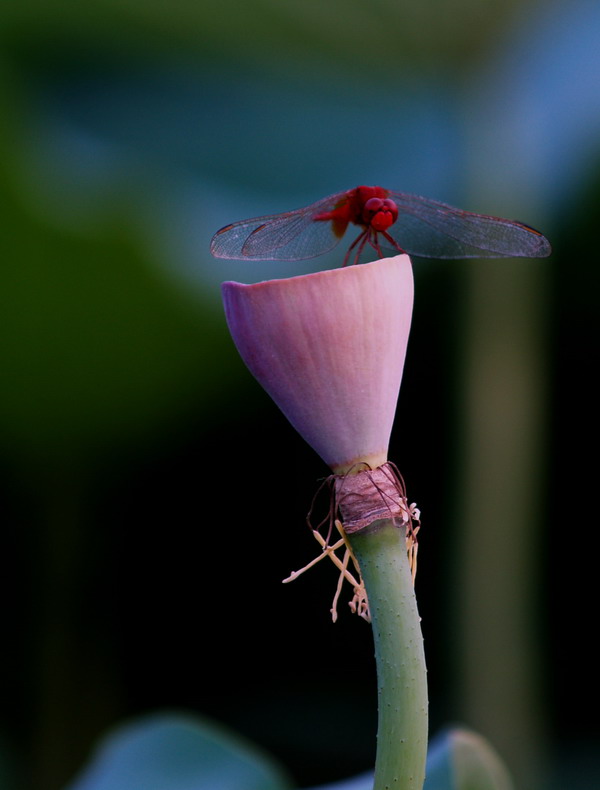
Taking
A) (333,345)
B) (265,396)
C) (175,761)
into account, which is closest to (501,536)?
(265,396)

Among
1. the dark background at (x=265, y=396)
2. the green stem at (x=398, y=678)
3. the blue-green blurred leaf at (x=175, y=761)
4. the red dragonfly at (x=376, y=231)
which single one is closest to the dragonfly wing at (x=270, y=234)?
the red dragonfly at (x=376, y=231)

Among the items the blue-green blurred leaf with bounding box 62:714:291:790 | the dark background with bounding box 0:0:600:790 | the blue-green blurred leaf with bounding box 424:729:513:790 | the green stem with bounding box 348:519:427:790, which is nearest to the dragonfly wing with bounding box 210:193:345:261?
the green stem with bounding box 348:519:427:790

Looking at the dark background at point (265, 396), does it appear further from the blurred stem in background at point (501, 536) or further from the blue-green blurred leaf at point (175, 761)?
the blue-green blurred leaf at point (175, 761)

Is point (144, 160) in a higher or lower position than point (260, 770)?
higher

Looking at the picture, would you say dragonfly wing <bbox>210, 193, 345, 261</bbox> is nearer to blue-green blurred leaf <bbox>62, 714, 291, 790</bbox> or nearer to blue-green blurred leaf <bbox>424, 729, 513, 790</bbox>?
blue-green blurred leaf <bbox>424, 729, 513, 790</bbox>

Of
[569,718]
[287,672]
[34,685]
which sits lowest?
[569,718]

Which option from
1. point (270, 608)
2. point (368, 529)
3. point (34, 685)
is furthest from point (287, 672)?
point (368, 529)

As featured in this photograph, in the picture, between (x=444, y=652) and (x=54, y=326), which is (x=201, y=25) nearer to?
(x=54, y=326)
